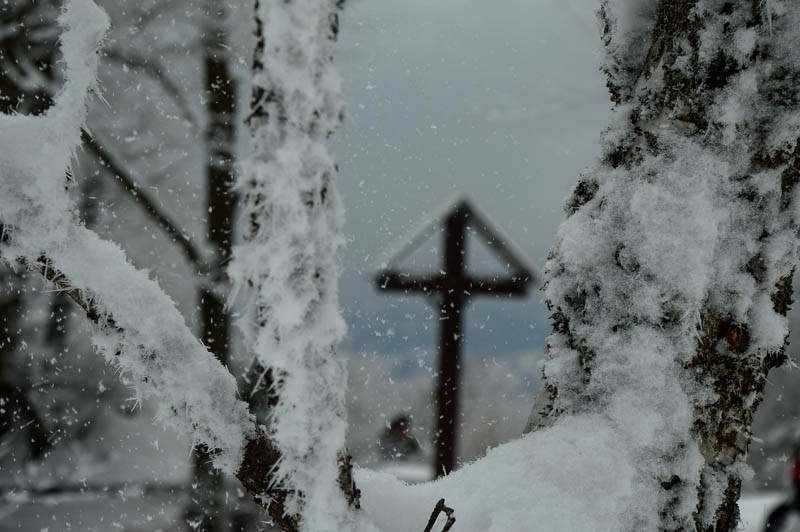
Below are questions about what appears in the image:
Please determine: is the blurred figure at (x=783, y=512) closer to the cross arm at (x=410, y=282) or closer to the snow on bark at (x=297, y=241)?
the cross arm at (x=410, y=282)

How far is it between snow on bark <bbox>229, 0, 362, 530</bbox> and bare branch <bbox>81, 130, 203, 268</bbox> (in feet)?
14.5

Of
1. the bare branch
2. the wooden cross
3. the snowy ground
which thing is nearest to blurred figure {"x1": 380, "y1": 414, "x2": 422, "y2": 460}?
the wooden cross

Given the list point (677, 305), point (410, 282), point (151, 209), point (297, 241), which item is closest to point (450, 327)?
point (410, 282)

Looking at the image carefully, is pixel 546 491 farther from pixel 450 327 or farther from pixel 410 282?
pixel 450 327

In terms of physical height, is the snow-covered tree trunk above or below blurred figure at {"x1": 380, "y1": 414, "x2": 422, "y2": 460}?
below

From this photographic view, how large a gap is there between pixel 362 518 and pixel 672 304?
1.79 ft

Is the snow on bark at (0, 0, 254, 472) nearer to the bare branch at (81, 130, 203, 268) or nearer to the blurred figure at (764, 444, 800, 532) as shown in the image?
the bare branch at (81, 130, 203, 268)

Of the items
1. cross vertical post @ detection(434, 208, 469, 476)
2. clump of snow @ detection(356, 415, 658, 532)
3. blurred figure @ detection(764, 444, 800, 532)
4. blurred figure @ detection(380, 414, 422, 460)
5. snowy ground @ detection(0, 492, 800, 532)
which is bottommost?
snowy ground @ detection(0, 492, 800, 532)

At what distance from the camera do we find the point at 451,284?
191 inches

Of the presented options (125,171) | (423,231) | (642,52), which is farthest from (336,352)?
(125,171)

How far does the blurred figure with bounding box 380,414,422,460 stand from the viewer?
611 centimetres

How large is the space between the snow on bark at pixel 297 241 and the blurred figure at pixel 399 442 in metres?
5.58

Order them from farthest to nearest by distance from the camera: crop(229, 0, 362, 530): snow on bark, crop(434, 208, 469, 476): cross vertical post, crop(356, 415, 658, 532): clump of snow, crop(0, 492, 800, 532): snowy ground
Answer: crop(0, 492, 800, 532): snowy ground < crop(434, 208, 469, 476): cross vertical post < crop(356, 415, 658, 532): clump of snow < crop(229, 0, 362, 530): snow on bark

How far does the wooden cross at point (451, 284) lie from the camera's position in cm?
449
